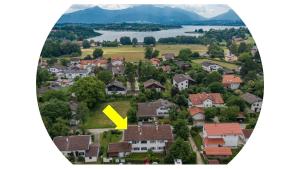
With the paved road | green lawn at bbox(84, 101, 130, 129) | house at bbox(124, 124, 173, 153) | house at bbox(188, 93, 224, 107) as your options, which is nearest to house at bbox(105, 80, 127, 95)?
green lawn at bbox(84, 101, 130, 129)

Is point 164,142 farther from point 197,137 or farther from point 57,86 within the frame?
point 57,86

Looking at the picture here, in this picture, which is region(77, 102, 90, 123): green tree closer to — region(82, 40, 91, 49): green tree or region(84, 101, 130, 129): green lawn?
region(84, 101, 130, 129): green lawn

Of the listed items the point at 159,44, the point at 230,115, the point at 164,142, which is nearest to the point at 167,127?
the point at 164,142

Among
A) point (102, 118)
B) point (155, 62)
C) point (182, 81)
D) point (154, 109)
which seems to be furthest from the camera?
point (155, 62)

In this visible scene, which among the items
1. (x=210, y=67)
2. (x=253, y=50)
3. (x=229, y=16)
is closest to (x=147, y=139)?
(x=210, y=67)

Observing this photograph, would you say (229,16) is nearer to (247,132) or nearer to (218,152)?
(247,132)

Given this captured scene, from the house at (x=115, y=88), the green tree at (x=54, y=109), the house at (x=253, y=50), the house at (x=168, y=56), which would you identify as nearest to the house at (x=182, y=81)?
the house at (x=168, y=56)
